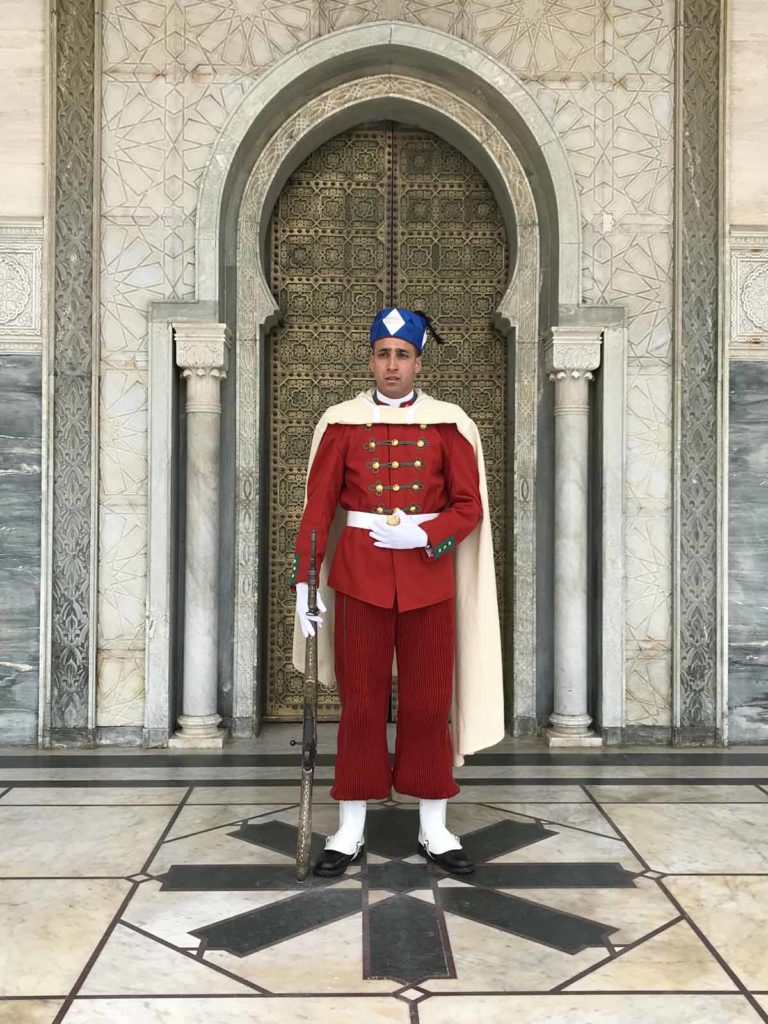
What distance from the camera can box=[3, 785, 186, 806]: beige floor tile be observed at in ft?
12.1

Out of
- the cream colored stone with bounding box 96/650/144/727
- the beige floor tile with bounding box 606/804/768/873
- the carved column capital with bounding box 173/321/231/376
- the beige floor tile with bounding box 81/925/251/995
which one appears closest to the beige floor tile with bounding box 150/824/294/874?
Answer: the beige floor tile with bounding box 81/925/251/995

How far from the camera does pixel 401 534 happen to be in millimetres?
2961

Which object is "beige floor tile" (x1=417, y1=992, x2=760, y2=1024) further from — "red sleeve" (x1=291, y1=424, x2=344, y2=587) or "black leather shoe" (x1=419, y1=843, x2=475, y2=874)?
"red sleeve" (x1=291, y1=424, x2=344, y2=587)

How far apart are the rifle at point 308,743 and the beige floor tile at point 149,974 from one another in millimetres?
566

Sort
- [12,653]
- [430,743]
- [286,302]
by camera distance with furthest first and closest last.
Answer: [286,302] → [12,653] → [430,743]

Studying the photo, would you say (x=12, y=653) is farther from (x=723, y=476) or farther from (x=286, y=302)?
(x=723, y=476)

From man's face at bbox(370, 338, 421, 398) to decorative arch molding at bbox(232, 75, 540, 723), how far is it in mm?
1928

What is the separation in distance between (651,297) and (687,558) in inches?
55.6

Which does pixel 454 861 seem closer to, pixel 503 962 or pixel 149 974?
pixel 503 962

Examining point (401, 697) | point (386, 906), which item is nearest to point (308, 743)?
point (401, 697)

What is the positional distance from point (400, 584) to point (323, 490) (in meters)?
0.43

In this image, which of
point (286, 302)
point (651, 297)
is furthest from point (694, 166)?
point (286, 302)

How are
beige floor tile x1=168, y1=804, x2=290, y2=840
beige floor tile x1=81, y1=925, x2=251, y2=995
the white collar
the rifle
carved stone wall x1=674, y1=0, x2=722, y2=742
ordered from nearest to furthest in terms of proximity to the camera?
beige floor tile x1=81, y1=925, x2=251, y2=995 → the rifle → the white collar → beige floor tile x1=168, y1=804, x2=290, y2=840 → carved stone wall x1=674, y1=0, x2=722, y2=742

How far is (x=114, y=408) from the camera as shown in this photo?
4.70 meters
